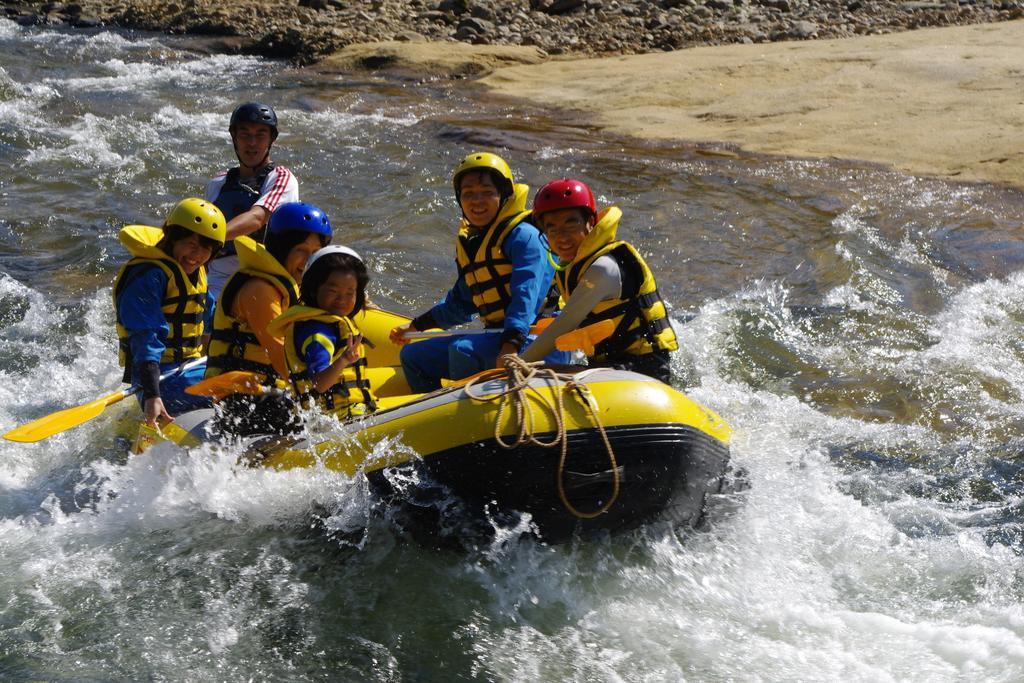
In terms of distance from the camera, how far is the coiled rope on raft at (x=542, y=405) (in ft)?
13.1

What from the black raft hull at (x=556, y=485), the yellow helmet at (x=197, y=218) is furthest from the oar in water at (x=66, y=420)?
the black raft hull at (x=556, y=485)

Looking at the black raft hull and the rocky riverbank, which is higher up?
the rocky riverbank

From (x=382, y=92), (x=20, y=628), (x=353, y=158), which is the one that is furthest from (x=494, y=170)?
(x=382, y=92)

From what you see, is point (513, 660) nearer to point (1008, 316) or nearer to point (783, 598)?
point (783, 598)

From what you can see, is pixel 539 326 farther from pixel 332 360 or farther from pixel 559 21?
pixel 559 21

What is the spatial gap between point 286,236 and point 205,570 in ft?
4.36

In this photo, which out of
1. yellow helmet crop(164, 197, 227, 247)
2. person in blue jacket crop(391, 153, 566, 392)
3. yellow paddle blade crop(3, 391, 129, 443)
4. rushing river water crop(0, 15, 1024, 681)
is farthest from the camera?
person in blue jacket crop(391, 153, 566, 392)

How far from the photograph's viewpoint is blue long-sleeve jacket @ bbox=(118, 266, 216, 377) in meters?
4.58

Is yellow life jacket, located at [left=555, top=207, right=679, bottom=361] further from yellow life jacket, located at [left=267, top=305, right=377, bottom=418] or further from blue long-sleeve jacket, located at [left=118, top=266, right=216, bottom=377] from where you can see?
blue long-sleeve jacket, located at [left=118, top=266, right=216, bottom=377]

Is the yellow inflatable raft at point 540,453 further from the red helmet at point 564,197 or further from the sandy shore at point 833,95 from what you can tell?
the sandy shore at point 833,95

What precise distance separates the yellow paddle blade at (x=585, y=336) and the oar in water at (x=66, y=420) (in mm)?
1598

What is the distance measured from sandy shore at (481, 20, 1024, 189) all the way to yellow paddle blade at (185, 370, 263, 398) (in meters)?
7.41

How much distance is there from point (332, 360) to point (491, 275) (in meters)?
1.12

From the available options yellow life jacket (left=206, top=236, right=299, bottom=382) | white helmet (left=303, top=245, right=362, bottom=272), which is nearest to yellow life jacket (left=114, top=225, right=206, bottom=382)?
yellow life jacket (left=206, top=236, right=299, bottom=382)
